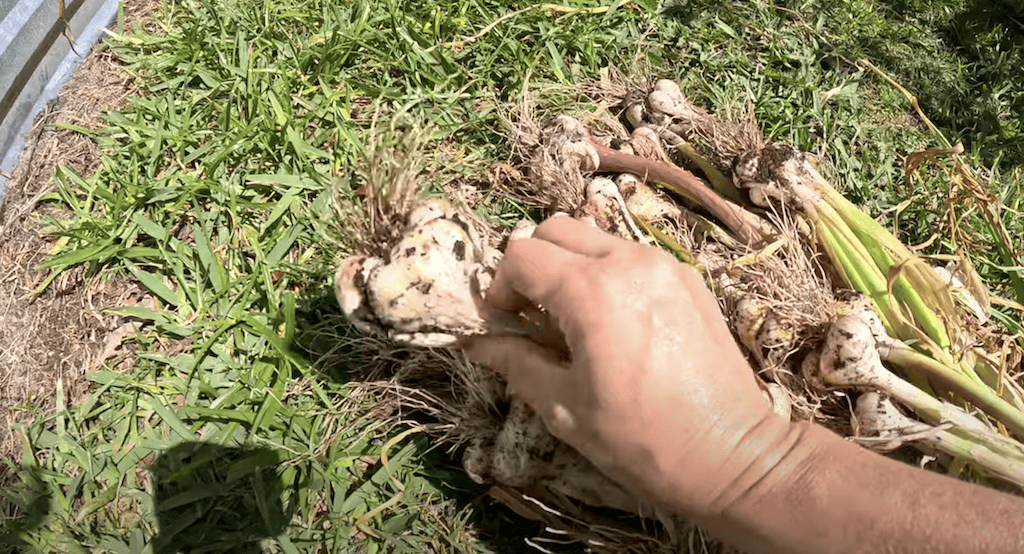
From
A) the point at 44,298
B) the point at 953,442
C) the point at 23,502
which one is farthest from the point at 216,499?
the point at 953,442


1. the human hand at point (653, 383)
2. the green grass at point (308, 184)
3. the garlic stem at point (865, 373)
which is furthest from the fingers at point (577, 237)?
the garlic stem at point (865, 373)

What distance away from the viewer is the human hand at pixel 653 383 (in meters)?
1.24

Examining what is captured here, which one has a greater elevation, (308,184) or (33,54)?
(33,54)

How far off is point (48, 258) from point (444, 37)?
168 cm

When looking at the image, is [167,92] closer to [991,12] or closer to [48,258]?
[48,258]

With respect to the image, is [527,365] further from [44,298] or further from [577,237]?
[44,298]

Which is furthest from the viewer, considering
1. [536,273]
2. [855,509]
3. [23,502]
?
[23,502]

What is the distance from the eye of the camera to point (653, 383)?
1.22 metres

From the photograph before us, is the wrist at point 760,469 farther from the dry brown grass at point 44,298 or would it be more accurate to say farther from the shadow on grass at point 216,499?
the dry brown grass at point 44,298

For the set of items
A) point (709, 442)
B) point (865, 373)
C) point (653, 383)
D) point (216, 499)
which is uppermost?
point (653, 383)

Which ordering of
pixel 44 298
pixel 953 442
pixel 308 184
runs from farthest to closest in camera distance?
pixel 308 184, pixel 44 298, pixel 953 442

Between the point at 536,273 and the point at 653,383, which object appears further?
the point at 536,273

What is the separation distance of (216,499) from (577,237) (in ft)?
4.76

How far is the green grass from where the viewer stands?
210 centimetres
